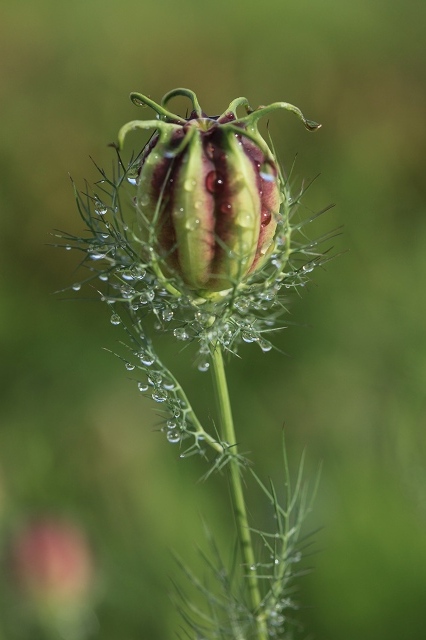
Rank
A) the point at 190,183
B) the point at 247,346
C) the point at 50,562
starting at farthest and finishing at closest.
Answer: the point at 247,346
the point at 50,562
the point at 190,183

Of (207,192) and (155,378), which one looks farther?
(155,378)

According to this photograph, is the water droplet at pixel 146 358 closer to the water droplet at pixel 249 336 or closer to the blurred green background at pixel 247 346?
the water droplet at pixel 249 336

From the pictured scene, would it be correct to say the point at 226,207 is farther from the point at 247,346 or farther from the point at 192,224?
the point at 247,346

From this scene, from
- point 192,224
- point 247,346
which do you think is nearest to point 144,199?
→ point 192,224

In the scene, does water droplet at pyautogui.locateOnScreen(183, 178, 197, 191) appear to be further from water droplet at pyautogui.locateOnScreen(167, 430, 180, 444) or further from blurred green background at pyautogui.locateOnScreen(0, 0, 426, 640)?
blurred green background at pyautogui.locateOnScreen(0, 0, 426, 640)

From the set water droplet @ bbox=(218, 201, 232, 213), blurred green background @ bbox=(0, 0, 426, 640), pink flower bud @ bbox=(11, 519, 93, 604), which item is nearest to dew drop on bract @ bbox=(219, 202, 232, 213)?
water droplet @ bbox=(218, 201, 232, 213)

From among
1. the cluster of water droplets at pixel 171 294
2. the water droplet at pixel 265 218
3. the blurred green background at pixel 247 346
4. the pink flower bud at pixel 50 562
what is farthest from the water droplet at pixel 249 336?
the pink flower bud at pixel 50 562

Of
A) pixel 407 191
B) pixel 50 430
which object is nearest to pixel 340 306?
pixel 407 191
